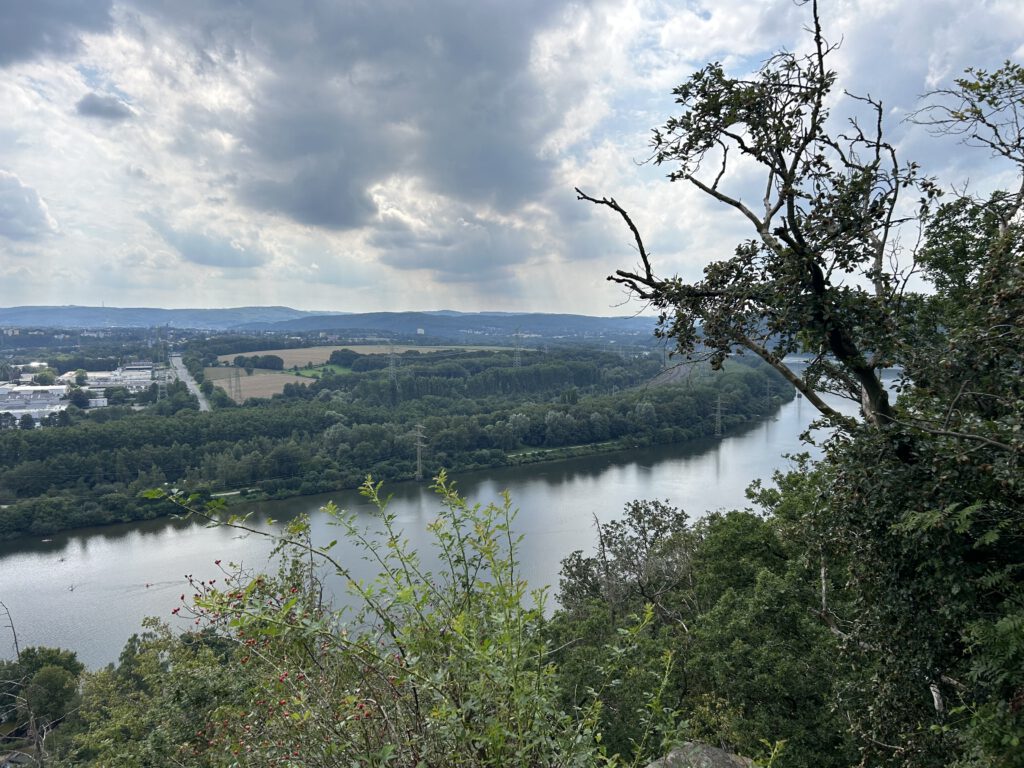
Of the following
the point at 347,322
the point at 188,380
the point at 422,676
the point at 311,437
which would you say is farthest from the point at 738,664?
the point at 347,322

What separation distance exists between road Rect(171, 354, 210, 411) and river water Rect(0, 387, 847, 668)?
22517 millimetres

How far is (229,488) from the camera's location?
2820 centimetres

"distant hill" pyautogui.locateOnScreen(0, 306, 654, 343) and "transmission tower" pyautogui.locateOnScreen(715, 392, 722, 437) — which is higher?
"distant hill" pyautogui.locateOnScreen(0, 306, 654, 343)

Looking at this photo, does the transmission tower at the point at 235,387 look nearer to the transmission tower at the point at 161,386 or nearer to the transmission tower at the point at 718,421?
the transmission tower at the point at 161,386

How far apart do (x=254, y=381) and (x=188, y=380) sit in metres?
11.1

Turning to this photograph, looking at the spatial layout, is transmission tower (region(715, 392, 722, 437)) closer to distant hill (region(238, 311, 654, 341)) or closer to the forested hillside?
the forested hillside

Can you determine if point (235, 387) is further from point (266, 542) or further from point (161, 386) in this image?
point (266, 542)

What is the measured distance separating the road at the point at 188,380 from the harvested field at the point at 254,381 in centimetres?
157

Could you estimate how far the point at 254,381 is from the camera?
5694 cm

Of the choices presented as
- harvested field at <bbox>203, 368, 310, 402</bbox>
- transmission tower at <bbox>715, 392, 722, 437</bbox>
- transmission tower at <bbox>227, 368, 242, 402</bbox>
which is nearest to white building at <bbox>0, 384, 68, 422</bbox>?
transmission tower at <bbox>227, 368, 242, 402</bbox>

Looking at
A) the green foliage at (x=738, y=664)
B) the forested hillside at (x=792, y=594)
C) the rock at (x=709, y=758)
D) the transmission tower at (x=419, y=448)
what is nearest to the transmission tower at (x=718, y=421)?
the transmission tower at (x=419, y=448)

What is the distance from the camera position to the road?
4756cm

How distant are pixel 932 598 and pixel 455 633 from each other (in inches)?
78.8

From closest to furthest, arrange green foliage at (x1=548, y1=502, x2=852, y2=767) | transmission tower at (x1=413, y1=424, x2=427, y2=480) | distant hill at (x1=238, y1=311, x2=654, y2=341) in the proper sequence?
green foliage at (x1=548, y1=502, x2=852, y2=767) < transmission tower at (x1=413, y1=424, x2=427, y2=480) < distant hill at (x1=238, y1=311, x2=654, y2=341)
